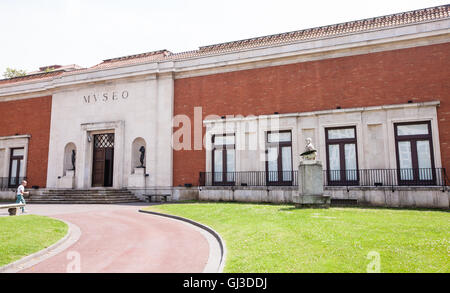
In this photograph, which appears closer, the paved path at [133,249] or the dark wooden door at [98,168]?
the paved path at [133,249]

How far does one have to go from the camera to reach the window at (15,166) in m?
26.0

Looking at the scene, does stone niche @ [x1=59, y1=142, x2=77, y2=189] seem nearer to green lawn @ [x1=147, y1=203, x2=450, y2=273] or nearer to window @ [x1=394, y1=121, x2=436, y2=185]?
green lawn @ [x1=147, y1=203, x2=450, y2=273]

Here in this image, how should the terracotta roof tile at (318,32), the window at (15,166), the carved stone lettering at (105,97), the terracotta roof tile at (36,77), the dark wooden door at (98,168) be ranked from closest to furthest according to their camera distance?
the terracotta roof tile at (318,32), the carved stone lettering at (105,97), the dark wooden door at (98,168), the window at (15,166), the terracotta roof tile at (36,77)

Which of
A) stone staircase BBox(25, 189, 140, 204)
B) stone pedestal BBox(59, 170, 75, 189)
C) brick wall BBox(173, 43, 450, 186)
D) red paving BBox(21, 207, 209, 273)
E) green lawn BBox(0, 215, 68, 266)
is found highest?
brick wall BBox(173, 43, 450, 186)

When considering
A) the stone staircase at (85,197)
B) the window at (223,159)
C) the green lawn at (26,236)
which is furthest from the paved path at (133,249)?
the window at (223,159)

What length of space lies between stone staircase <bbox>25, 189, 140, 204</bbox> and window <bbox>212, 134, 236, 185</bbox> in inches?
215

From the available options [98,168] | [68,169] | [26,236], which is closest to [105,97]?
[98,168]

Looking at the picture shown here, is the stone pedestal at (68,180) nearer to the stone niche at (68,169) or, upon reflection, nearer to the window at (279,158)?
the stone niche at (68,169)

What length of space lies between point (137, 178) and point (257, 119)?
8.79 m

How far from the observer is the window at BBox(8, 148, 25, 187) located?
26.0 meters

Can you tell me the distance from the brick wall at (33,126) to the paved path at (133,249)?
49.5 ft

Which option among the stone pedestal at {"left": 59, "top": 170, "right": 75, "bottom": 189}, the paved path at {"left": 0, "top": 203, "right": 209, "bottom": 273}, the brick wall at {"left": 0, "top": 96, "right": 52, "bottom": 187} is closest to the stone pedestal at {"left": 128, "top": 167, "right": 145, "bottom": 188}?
the stone pedestal at {"left": 59, "top": 170, "right": 75, "bottom": 189}

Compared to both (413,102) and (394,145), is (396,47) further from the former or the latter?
(394,145)

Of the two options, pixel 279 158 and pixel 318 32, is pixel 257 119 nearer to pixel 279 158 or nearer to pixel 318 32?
pixel 279 158
